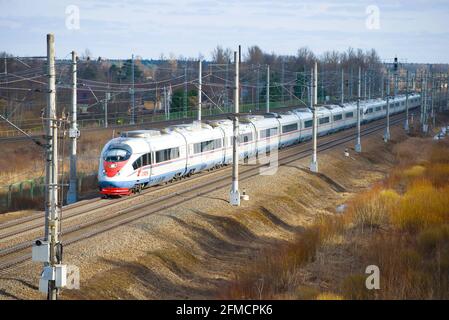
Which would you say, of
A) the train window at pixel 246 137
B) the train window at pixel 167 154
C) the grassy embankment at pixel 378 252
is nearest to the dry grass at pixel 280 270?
the grassy embankment at pixel 378 252

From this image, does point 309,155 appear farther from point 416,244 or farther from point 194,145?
point 416,244

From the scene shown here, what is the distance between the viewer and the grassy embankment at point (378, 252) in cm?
1767

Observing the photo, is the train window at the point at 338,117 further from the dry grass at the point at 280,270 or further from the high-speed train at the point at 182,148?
the dry grass at the point at 280,270

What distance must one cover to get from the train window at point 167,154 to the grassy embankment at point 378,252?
330 inches

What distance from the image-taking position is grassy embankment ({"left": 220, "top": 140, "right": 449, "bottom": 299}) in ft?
58.0

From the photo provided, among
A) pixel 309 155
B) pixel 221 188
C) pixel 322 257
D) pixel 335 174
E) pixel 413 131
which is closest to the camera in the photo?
pixel 322 257

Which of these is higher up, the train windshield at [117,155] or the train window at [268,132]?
the train window at [268,132]

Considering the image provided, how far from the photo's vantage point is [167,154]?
34094 millimetres

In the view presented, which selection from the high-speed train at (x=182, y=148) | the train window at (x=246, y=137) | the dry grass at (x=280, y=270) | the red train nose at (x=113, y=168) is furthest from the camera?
the train window at (x=246, y=137)

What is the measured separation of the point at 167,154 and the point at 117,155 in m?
3.82

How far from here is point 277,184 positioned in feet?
124

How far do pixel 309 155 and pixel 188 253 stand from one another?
92.6 ft

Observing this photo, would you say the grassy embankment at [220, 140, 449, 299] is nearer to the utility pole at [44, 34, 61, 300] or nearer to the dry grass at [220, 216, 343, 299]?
the dry grass at [220, 216, 343, 299]

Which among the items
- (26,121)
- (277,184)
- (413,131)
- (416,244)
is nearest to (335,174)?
(277,184)
